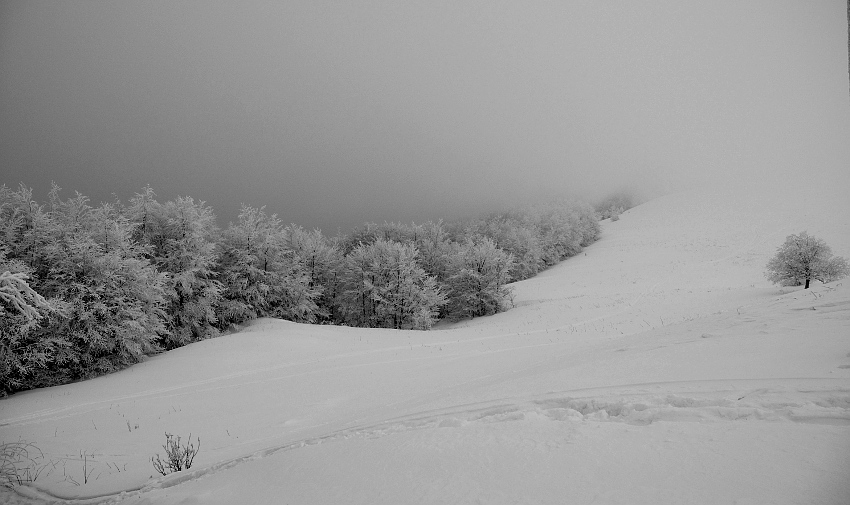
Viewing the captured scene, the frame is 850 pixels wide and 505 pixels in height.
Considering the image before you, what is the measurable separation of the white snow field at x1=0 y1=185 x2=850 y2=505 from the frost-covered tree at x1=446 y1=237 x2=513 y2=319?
67.3ft

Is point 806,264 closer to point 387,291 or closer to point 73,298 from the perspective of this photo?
point 387,291

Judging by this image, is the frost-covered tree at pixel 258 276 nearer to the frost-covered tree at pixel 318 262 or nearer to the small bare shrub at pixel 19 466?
the frost-covered tree at pixel 318 262

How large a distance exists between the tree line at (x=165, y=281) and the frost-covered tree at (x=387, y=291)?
5.1 inches

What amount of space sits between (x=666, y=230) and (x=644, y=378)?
68.9 metres

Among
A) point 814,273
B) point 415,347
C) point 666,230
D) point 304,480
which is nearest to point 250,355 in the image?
point 415,347

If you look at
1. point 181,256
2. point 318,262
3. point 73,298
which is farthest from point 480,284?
point 73,298

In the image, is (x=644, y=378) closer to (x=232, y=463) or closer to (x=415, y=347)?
(x=232, y=463)

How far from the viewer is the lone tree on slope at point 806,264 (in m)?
22.4

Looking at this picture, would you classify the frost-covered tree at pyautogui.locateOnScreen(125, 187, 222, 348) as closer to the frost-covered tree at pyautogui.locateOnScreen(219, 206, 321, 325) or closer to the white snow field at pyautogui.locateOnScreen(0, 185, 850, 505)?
the frost-covered tree at pyautogui.locateOnScreen(219, 206, 321, 325)

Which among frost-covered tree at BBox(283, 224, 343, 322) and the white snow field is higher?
frost-covered tree at BBox(283, 224, 343, 322)

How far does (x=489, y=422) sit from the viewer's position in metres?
5.11

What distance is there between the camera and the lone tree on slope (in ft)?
73.4

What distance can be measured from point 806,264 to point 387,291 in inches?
1282

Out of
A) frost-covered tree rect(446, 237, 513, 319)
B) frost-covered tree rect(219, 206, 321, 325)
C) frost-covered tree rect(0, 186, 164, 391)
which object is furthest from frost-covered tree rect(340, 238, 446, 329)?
frost-covered tree rect(0, 186, 164, 391)
